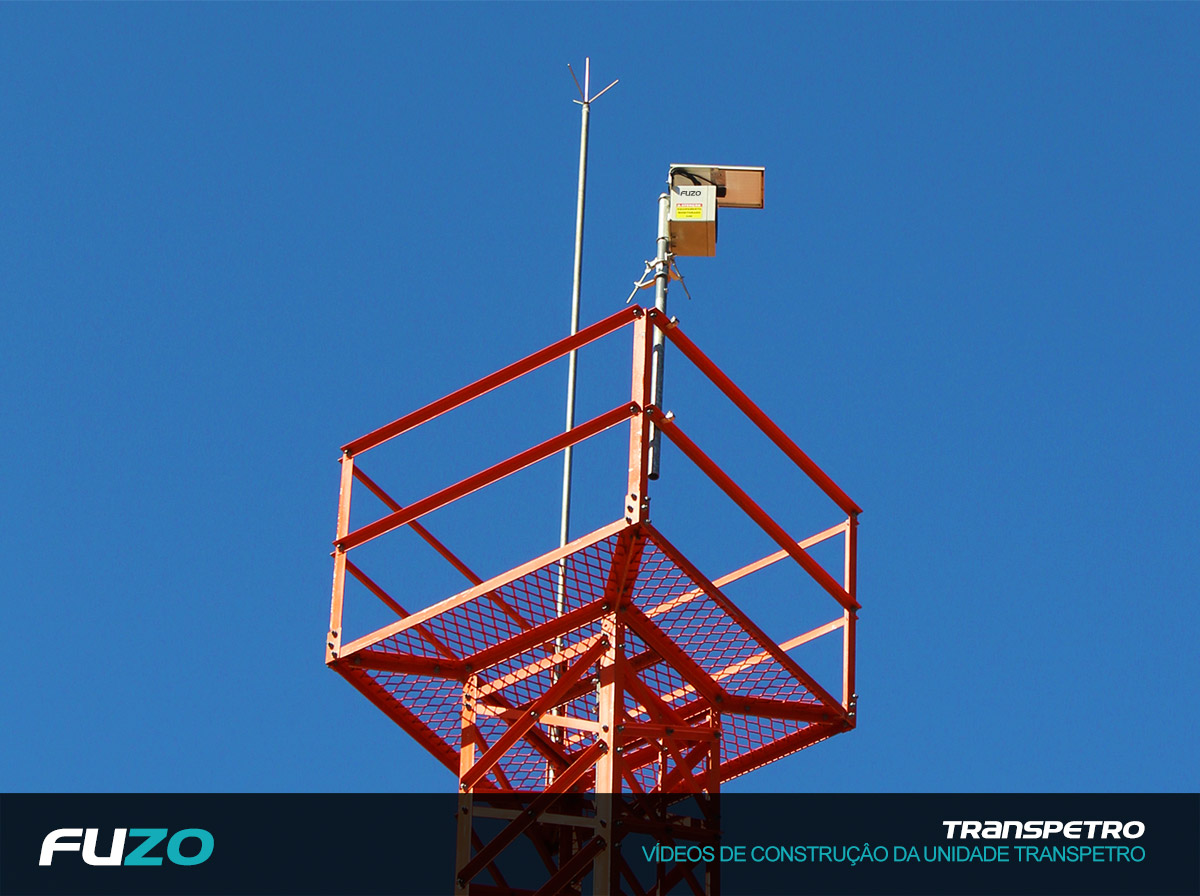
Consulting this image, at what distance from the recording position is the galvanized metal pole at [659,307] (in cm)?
1786

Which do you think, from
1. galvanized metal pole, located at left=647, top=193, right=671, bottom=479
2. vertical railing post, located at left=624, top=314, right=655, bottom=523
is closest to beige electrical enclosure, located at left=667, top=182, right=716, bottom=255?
galvanized metal pole, located at left=647, top=193, right=671, bottom=479

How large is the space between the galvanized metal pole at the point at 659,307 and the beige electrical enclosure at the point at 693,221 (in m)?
0.09

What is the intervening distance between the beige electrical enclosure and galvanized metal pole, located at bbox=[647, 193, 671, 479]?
9 cm

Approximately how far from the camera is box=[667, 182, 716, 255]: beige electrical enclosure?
20.8 meters

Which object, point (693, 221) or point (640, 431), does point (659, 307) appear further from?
point (640, 431)

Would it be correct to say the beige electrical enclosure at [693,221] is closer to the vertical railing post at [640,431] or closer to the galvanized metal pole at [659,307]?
the galvanized metal pole at [659,307]

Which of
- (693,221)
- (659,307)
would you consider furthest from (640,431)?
(693,221)

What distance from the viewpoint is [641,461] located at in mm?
17594

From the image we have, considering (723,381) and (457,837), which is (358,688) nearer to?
(457,837)

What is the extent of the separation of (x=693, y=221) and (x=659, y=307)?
1.37 metres

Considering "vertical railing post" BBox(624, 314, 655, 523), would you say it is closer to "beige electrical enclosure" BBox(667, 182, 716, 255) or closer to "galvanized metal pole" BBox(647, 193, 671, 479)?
"galvanized metal pole" BBox(647, 193, 671, 479)

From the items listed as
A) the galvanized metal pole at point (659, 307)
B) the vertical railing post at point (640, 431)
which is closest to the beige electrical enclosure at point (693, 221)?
the galvanized metal pole at point (659, 307)

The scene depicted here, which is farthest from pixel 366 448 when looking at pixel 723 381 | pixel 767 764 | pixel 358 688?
pixel 767 764

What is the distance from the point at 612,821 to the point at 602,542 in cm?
272
